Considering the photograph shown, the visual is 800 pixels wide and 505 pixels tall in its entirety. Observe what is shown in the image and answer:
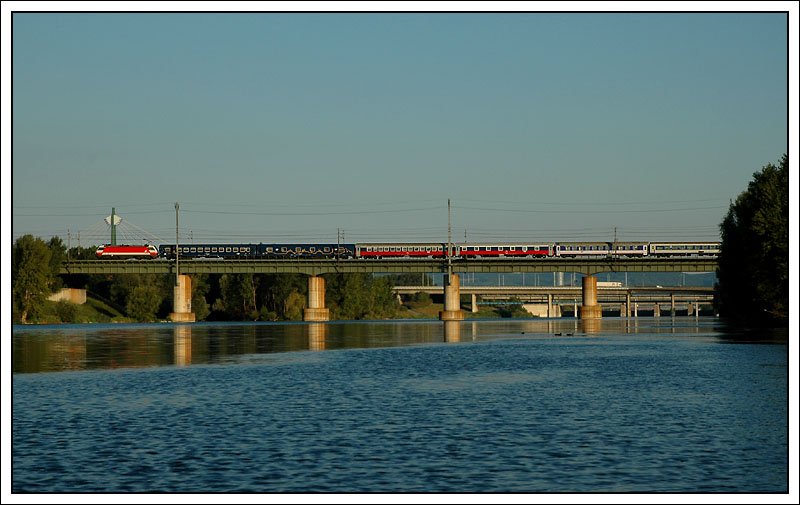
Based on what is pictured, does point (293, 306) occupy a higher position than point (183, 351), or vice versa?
point (293, 306)

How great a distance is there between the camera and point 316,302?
183 metres

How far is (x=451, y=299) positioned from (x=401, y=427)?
153 meters

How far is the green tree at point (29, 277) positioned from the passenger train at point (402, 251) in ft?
83.0

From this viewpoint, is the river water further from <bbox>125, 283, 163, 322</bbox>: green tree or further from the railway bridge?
<bbox>125, 283, 163, 322</bbox>: green tree

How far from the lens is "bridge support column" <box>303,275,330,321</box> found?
596 ft

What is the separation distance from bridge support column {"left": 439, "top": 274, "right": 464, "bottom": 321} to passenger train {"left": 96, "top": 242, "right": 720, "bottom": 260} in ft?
13.8

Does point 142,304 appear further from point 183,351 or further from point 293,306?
point 183,351

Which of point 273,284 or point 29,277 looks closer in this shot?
point 29,277

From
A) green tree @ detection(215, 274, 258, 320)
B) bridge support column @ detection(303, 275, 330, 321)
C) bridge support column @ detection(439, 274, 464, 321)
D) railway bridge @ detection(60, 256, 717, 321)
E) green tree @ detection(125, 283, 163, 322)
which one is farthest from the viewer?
green tree @ detection(215, 274, 258, 320)

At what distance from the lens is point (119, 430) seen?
3409 cm

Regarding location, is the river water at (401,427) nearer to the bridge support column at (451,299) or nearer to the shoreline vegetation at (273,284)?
the shoreline vegetation at (273,284)

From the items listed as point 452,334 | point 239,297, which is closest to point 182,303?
point 239,297

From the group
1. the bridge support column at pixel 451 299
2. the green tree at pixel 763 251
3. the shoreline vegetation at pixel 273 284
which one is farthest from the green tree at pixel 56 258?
the green tree at pixel 763 251

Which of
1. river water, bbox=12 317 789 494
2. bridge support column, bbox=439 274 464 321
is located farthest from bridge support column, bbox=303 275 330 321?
river water, bbox=12 317 789 494
